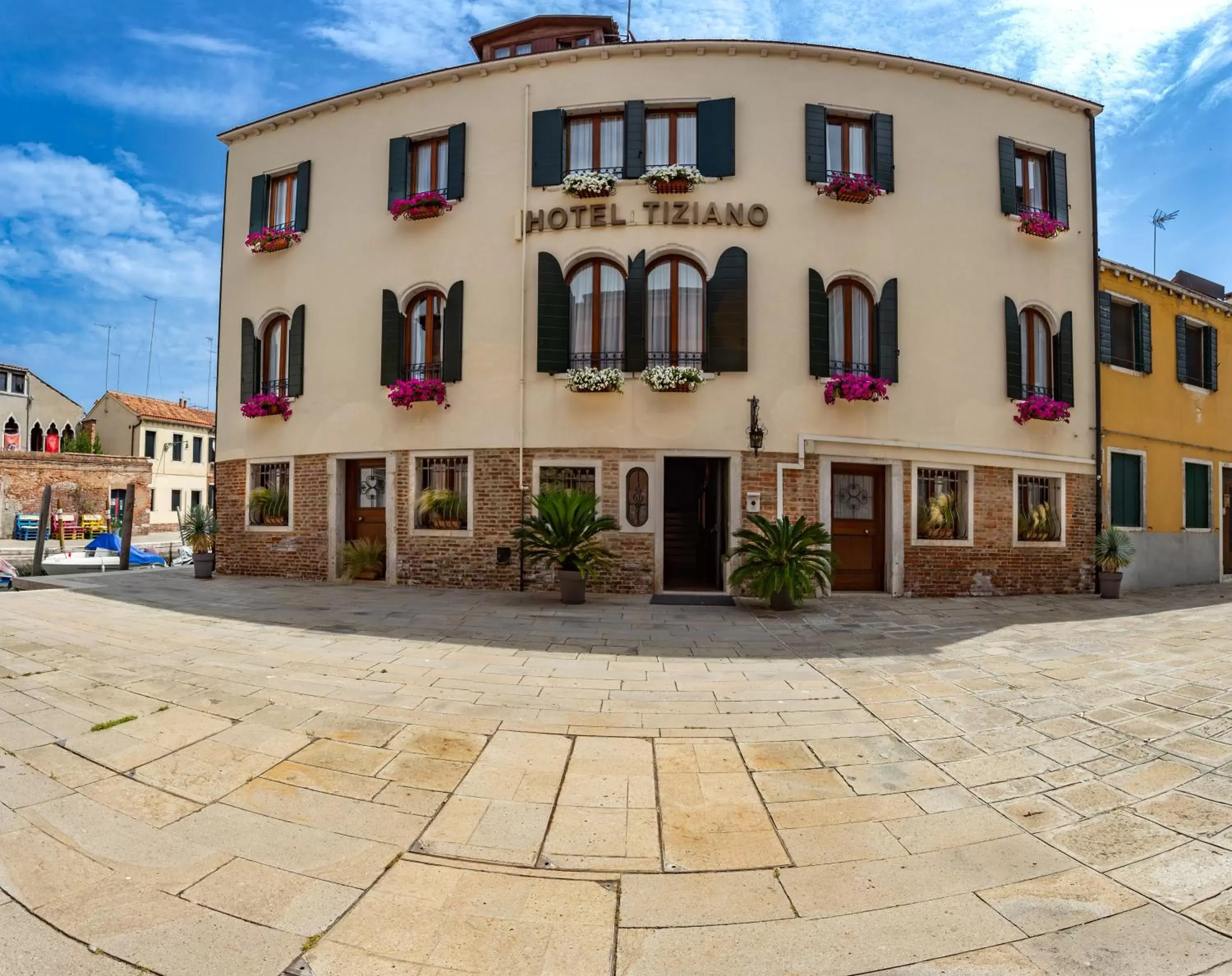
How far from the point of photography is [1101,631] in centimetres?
810

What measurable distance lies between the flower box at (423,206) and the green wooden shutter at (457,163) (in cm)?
24

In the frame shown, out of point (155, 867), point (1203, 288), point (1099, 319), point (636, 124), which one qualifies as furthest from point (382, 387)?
point (1203, 288)

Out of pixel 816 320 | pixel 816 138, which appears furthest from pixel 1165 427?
pixel 816 138

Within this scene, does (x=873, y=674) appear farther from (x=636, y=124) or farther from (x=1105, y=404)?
(x=1105, y=404)

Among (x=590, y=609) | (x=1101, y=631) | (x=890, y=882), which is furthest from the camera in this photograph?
(x=590, y=609)

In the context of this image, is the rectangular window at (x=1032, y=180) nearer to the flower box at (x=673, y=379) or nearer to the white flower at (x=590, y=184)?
the flower box at (x=673, y=379)

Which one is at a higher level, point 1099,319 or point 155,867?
point 1099,319

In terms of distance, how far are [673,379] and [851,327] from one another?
3660 millimetres

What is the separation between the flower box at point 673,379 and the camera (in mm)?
10461

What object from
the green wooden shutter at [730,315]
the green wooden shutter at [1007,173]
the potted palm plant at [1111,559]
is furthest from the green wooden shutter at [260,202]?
the potted palm plant at [1111,559]

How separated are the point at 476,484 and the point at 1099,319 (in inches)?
515

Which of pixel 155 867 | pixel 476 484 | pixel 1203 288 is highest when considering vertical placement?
pixel 1203 288

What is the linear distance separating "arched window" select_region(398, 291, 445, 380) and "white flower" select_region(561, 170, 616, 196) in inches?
125

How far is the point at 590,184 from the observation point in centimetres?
1104
